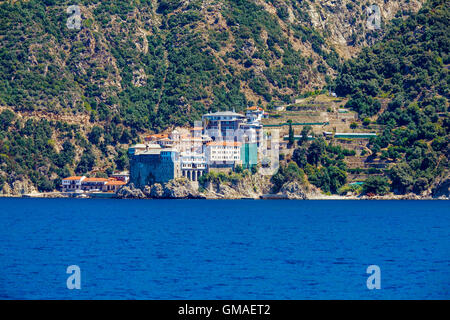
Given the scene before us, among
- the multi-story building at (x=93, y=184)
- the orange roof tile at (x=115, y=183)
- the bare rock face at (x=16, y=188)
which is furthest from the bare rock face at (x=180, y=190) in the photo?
the bare rock face at (x=16, y=188)

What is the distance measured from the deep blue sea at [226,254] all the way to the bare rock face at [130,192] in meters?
33.9

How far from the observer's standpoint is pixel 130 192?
489ft

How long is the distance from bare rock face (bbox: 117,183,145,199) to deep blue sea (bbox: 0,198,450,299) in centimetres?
3390

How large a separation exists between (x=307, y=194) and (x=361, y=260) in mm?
80900

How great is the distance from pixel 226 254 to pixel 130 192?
87190mm

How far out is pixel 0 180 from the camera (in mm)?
158875

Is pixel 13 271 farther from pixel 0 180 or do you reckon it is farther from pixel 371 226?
pixel 0 180

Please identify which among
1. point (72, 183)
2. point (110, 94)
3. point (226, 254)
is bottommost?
point (72, 183)

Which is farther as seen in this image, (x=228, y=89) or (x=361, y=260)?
(x=228, y=89)

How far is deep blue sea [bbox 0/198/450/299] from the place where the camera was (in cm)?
4756

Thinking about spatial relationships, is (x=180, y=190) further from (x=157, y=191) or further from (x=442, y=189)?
(x=442, y=189)

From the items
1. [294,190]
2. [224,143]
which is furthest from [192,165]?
[294,190]
